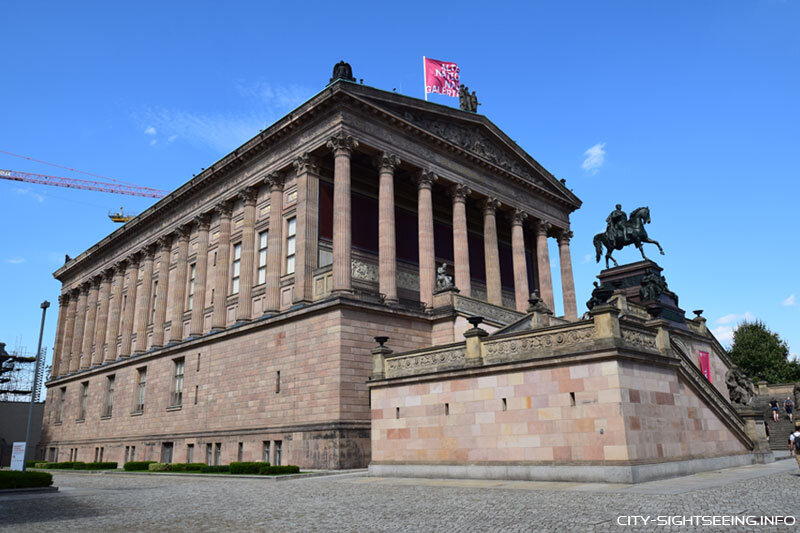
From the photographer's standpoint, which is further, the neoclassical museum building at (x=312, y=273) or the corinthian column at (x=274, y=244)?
the corinthian column at (x=274, y=244)

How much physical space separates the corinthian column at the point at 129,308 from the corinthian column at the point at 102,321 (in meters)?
4.25

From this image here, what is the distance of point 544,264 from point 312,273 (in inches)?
872

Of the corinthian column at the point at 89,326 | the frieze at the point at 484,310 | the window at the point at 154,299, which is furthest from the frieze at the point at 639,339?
the corinthian column at the point at 89,326

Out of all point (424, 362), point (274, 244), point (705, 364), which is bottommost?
point (424, 362)

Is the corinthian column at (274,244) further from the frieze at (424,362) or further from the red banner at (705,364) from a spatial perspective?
the red banner at (705,364)

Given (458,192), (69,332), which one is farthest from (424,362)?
(69,332)

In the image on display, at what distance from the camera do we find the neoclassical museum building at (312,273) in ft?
111

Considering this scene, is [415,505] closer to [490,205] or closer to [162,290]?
[490,205]

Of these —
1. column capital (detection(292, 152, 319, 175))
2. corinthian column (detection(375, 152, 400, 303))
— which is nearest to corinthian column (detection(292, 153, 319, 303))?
column capital (detection(292, 152, 319, 175))

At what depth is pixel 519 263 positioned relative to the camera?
47531mm

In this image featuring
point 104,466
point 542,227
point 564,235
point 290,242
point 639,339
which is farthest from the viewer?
point 564,235

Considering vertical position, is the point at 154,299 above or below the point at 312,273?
above

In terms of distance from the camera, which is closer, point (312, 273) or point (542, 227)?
point (312, 273)

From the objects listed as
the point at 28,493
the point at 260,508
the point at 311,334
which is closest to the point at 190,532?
the point at 260,508
